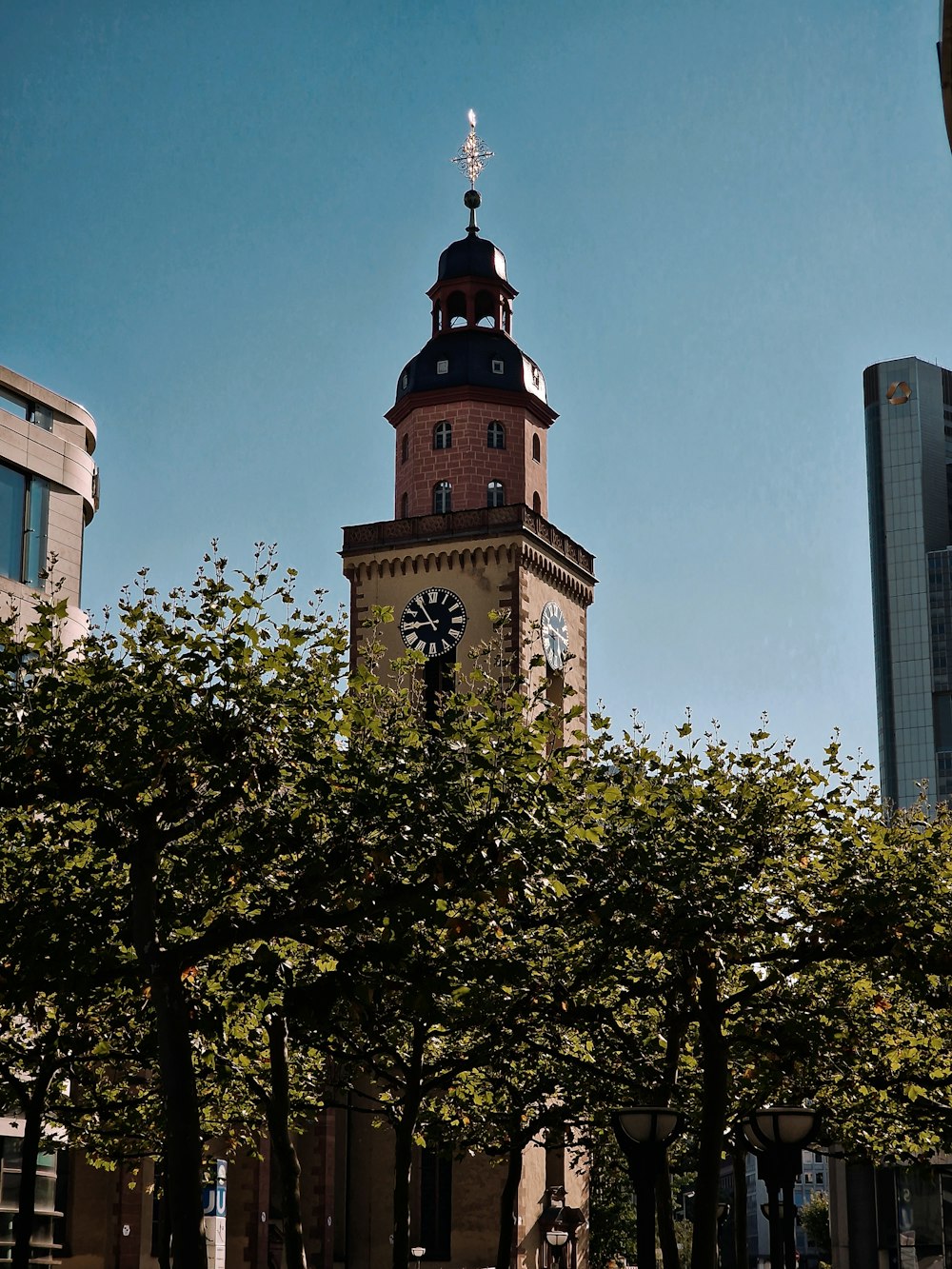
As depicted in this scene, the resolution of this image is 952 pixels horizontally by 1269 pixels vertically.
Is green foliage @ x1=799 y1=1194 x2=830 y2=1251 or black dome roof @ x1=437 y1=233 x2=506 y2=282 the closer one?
black dome roof @ x1=437 y1=233 x2=506 y2=282

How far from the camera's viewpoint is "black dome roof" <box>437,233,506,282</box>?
242 ft

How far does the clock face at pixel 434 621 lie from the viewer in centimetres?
7056

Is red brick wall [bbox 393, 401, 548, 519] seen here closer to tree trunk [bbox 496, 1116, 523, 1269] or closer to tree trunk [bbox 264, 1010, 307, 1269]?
tree trunk [bbox 496, 1116, 523, 1269]

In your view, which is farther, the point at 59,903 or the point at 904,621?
the point at 904,621

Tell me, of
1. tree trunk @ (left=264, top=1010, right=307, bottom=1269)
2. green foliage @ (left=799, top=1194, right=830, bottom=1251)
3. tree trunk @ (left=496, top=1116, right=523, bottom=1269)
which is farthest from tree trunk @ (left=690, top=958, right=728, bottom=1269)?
green foliage @ (left=799, top=1194, right=830, bottom=1251)

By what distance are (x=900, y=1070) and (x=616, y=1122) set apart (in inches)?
479

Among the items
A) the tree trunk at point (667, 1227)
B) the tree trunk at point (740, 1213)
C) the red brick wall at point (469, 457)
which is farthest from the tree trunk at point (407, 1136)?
the red brick wall at point (469, 457)

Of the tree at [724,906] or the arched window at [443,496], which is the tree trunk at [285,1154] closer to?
the tree at [724,906]

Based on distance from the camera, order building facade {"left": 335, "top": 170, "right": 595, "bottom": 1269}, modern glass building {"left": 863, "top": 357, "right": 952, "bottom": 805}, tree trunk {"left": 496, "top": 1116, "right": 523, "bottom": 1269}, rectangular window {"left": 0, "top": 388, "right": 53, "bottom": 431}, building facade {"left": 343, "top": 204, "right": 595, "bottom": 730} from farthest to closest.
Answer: modern glass building {"left": 863, "top": 357, "right": 952, "bottom": 805}
building facade {"left": 343, "top": 204, "right": 595, "bottom": 730}
building facade {"left": 335, "top": 170, "right": 595, "bottom": 1269}
rectangular window {"left": 0, "top": 388, "right": 53, "bottom": 431}
tree trunk {"left": 496, "top": 1116, "right": 523, "bottom": 1269}

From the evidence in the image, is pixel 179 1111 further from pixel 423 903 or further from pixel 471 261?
pixel 471 261

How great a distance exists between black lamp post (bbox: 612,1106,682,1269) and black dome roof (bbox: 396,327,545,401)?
175 feet

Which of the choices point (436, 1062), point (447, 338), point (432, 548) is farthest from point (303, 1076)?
point (447, 338)

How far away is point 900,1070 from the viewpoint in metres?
32.4

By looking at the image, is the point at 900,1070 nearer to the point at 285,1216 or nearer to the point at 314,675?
the point at 285,1216
